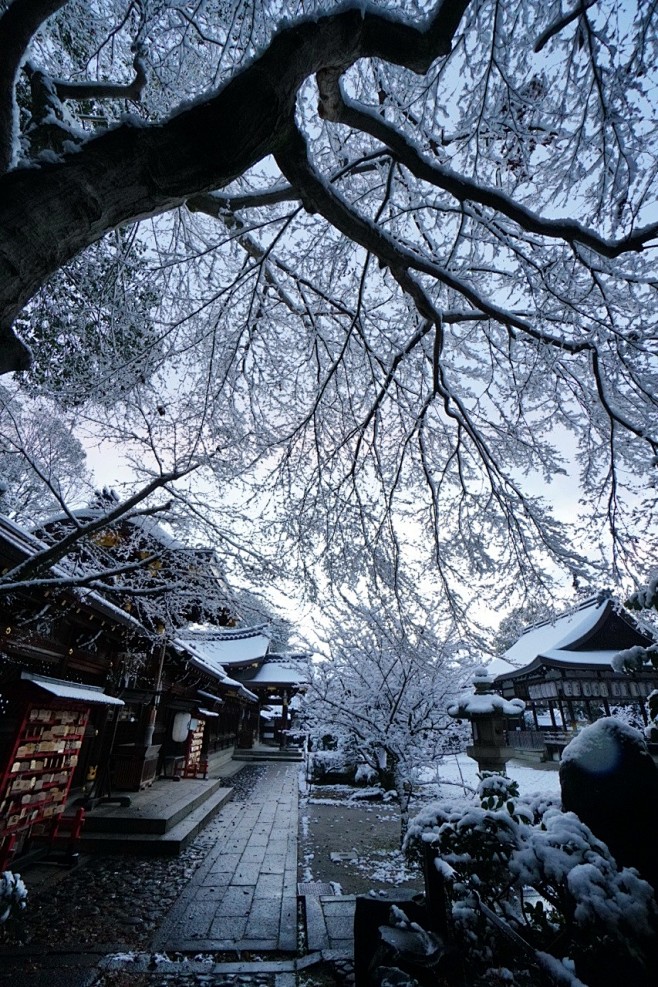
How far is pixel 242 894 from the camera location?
5.84 meters

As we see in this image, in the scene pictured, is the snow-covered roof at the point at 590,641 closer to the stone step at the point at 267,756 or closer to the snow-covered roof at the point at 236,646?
the stone step at the point at 267,756

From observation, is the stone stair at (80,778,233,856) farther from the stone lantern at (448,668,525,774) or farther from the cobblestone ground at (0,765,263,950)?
the stone lantern at (448,668,525,774)

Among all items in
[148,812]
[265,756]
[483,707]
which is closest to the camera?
[483,707]

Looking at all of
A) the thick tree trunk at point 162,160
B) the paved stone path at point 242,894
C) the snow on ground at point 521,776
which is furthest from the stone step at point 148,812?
the thick tree trunk at point 162,160

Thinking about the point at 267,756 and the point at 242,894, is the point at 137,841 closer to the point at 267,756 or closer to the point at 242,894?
the point at 242,894

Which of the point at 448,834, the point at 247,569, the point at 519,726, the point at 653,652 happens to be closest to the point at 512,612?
the point at 653,652

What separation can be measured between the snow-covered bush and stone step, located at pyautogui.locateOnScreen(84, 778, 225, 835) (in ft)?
22.6

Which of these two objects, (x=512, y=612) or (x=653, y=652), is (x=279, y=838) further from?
(x=653, y=652)

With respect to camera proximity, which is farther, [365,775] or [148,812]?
[365,775]

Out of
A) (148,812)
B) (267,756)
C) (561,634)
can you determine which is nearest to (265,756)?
(267,756)

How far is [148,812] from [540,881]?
8.44 metres

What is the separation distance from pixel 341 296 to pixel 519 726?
30.1 meters

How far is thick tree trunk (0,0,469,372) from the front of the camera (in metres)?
1.91

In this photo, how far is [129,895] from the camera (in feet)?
18.9
